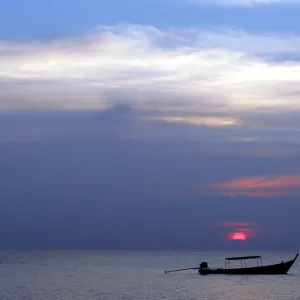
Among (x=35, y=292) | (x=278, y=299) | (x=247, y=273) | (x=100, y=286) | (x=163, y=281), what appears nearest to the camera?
(x=278, y=299)

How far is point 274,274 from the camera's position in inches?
3782

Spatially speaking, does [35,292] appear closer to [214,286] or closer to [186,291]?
[186,291]

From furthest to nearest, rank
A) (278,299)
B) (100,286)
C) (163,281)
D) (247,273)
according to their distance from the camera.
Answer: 1. (247,273)
2. (163,281)
3. (100,286)
4. (278,299)

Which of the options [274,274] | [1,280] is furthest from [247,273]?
[1,280]

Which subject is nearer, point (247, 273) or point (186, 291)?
point (186, 291)

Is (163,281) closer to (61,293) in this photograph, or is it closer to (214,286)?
(214,286)

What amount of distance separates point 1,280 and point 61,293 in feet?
74.0

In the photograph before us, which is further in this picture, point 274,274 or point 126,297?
point 274,274

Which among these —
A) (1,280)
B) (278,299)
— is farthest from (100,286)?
(278,299)

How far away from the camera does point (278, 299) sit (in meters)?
66.9

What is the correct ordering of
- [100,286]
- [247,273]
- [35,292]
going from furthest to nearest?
[247,273], [100,286], [35,292]

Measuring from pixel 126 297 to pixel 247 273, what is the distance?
35.0 metres

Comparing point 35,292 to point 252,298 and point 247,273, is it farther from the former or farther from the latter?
point 247,273

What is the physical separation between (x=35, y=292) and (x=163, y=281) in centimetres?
2307
